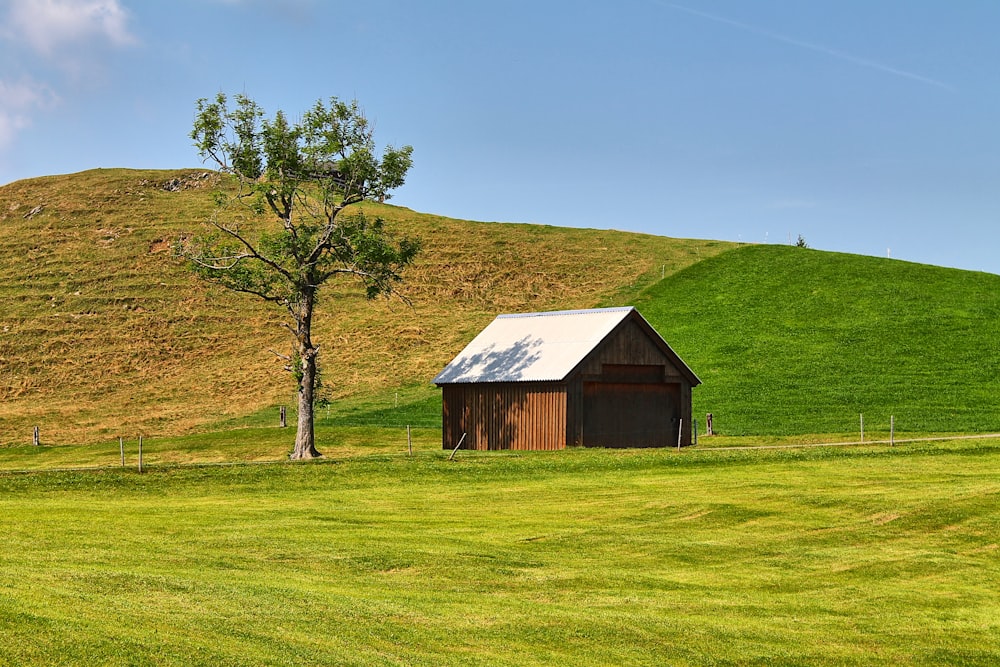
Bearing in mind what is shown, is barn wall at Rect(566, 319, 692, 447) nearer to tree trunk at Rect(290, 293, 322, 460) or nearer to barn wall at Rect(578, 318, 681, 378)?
barn wall at Rect(578, 318, 681, 378)

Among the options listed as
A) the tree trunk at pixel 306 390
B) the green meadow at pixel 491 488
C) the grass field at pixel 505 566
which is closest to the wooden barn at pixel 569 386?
the green meadow at pixel 491 488

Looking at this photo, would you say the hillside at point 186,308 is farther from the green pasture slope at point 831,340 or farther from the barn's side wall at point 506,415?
the barn's side wall at point 506,415

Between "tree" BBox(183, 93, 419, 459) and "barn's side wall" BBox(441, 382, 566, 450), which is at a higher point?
"tree" BBox(183, 93, 419, 459)

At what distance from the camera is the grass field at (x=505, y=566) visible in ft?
48.7

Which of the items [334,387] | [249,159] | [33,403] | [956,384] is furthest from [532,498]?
[33,403]

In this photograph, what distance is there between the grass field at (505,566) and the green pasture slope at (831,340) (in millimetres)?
21720

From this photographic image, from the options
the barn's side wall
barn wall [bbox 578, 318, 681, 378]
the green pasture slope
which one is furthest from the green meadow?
barn wall [bbox 578, 318, 681, 378]

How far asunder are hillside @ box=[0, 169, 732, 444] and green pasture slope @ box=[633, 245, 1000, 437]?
26.7ft

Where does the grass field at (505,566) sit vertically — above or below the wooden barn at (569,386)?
below

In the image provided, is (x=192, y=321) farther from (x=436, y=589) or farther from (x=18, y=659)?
(x=18, y=659)

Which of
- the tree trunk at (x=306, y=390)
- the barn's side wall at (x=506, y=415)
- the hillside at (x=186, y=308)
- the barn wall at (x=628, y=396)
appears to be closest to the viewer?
the tree trunk at (x=306, y=390)

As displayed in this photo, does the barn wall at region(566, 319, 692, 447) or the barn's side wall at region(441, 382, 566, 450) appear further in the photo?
the barn wall at region(566, 319, 692, 447)

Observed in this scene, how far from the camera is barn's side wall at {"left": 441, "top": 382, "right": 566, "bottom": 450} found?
5150 centimetres

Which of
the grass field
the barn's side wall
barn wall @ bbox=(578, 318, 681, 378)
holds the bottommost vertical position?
the grass field
